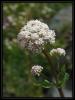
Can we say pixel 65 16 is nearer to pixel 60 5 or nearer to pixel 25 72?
pixel 60 5

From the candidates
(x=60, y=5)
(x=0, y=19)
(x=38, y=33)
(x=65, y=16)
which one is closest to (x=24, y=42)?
(x=38, y=33)

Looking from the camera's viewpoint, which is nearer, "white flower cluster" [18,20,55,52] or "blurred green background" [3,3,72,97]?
"white flower cluster" [18,20,55,52]

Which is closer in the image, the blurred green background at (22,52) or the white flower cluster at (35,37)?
the white flower cluster at (35,37)

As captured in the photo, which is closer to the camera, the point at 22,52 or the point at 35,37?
the point at 35,37
